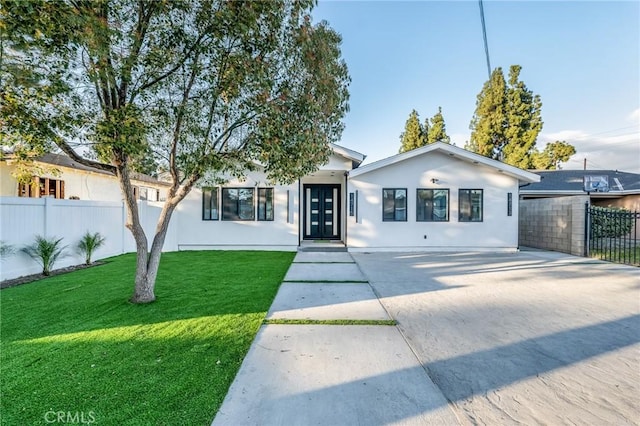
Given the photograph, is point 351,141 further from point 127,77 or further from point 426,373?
point 426,373

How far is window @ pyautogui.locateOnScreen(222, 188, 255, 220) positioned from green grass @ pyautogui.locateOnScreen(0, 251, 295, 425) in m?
5.59

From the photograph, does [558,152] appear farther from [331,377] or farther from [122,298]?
[122,298]

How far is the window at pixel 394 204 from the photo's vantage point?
1155 cm

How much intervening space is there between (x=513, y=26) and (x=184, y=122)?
1130 cm

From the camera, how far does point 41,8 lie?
3225 millimetres

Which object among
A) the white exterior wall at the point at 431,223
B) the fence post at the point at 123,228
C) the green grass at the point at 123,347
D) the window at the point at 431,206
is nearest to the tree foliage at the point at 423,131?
the white exterior wall at the point at 431,223

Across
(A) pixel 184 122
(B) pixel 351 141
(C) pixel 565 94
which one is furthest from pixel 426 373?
(C) pixel 565 94

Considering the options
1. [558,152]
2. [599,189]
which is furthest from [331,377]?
[558,152]

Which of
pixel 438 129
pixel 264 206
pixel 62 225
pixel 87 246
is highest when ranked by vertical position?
pixel 438 129

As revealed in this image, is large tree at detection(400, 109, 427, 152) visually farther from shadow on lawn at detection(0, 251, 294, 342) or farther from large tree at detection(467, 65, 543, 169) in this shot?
shadow on lawn at detection(0, 251, 294, 342)

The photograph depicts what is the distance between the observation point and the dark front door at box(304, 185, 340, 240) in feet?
45.3

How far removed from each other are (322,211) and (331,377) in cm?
1128

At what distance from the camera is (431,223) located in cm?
1155

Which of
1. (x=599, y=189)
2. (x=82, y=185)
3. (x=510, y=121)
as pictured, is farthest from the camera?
(x=510, y=121)
